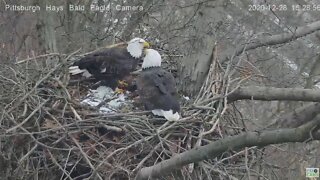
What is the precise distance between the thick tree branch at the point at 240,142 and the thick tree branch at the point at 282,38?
2027 mm

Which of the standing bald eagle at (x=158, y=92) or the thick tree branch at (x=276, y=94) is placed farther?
the standing bald eagle at (x=158, y=92)

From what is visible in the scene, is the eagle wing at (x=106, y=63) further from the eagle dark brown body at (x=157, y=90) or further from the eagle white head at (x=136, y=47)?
the eagle dark brown body at (x=157, y=90)

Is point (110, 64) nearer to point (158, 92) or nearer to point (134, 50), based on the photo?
point (134, 50)

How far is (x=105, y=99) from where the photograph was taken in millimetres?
4992

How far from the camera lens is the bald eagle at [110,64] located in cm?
532

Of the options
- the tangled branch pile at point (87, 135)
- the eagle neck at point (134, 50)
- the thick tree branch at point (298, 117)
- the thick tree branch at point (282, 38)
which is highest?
the thick tree branch at point (282, 38)

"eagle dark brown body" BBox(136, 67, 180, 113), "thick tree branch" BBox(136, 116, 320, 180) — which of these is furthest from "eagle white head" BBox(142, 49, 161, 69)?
"thick tree branch" BBox(136, 116, 320, 180)

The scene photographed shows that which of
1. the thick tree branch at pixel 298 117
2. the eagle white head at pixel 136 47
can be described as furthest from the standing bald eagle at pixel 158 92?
the thick tree branch at pixel 298 117

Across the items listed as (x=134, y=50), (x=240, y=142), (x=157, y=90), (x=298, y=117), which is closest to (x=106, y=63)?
(x=134, y=50)

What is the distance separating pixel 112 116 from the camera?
4.55 meters

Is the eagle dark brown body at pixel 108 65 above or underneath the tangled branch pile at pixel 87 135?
above

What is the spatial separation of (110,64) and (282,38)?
55.9 inches

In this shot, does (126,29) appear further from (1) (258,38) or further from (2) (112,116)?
(2) (112,116)

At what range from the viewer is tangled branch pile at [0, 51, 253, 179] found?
13.9 feet
